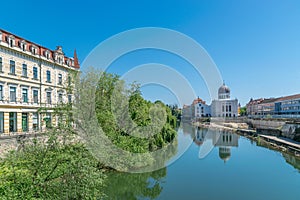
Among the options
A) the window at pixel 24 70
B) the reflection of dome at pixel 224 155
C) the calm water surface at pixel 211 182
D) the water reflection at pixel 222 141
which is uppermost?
the window at pixel 24 70

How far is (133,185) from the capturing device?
437 inches

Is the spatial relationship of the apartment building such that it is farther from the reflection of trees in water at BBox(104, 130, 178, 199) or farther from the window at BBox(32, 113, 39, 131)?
the reflection of trees in water at BBox(104, 130, 178, 199)

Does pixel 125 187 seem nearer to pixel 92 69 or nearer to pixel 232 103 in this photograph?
pixel 92 69

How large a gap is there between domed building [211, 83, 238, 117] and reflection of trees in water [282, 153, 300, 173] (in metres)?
49.1

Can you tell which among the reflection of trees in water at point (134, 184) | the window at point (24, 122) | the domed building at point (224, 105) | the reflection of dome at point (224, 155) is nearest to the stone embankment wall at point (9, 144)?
the window at point (24, 122)

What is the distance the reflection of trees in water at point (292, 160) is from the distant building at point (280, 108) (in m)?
21.9

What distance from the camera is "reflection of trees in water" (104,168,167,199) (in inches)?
391

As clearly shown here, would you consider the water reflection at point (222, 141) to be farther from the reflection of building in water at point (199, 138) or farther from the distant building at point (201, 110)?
the distant building at point (201, 110)

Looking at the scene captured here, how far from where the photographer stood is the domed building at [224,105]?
220 ft

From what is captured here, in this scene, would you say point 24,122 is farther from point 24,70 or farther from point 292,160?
point 292,160

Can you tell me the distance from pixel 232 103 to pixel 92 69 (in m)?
63.6

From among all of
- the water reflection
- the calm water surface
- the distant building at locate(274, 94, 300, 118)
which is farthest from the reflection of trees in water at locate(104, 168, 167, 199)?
the distant building at locate(274, 94, 300, 118)

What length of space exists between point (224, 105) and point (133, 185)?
62.9 metres

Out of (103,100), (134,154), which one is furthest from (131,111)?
(134,154)
